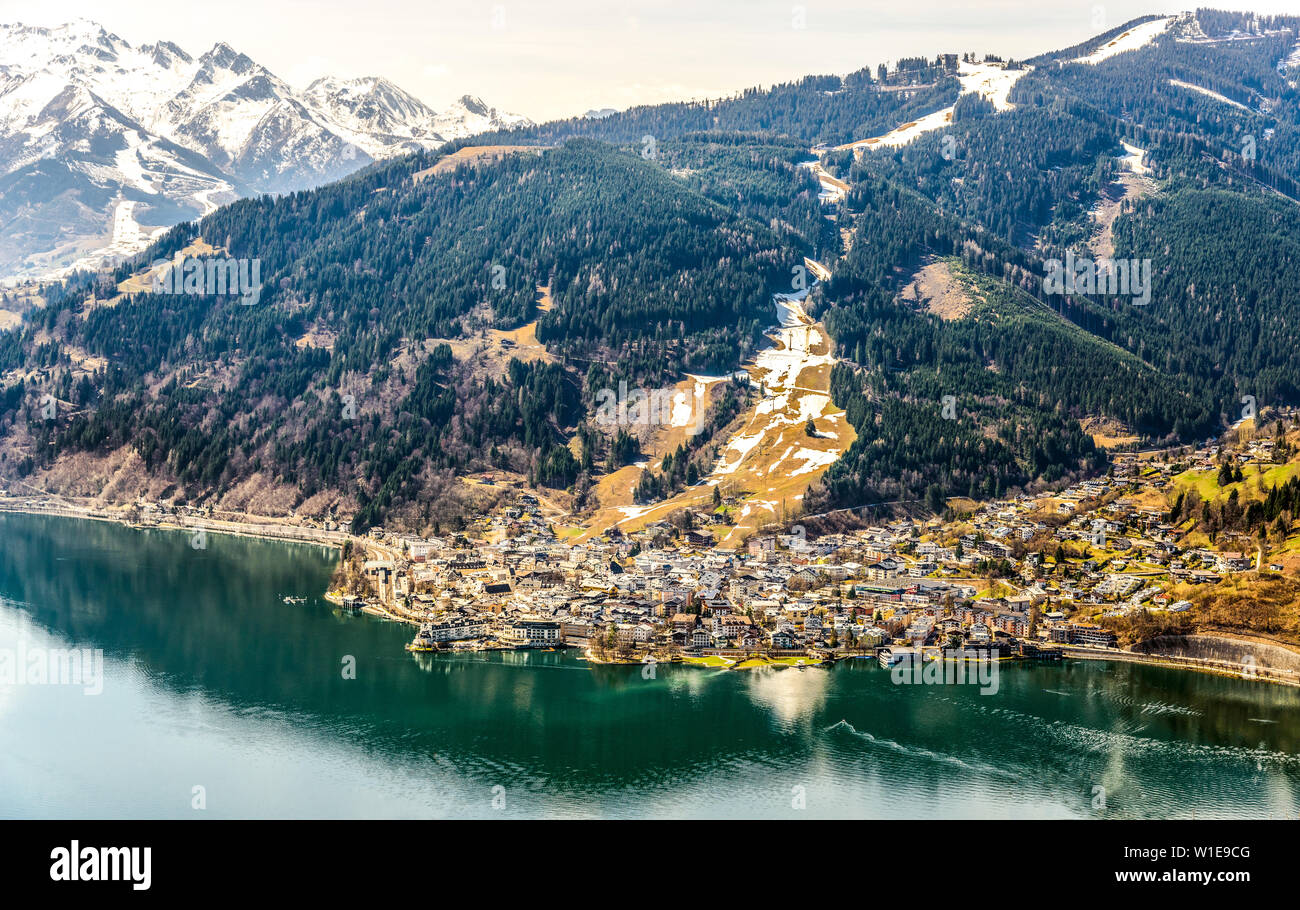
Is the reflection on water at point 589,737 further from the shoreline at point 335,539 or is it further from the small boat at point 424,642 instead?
the shoreline at point 335,539

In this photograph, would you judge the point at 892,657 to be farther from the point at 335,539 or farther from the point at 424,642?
the point at 335,539

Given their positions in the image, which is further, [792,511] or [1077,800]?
[792,511]

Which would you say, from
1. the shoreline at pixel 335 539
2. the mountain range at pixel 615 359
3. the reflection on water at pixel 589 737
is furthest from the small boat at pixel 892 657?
the mountain range at pixel 615 359

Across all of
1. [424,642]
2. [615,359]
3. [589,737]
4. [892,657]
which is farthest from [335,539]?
[589,737]

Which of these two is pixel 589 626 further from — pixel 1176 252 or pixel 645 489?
pixel 1176 252

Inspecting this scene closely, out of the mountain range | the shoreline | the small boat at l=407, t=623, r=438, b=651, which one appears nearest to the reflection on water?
the small boat at l=407, t=623, r=438, b=651

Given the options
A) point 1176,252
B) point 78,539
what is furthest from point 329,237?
point 1176,252
